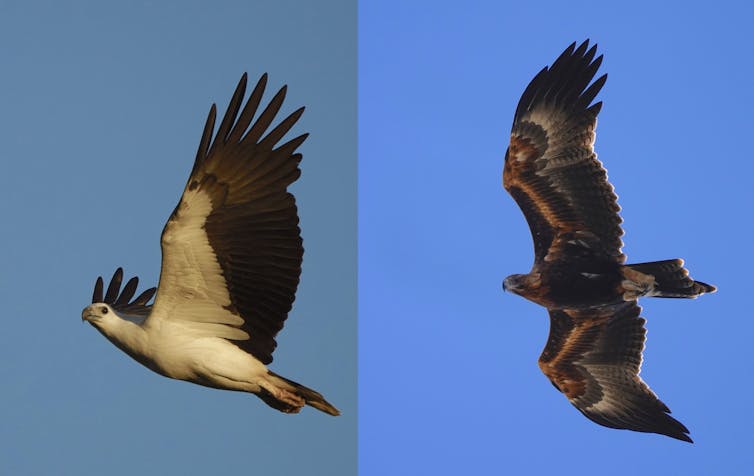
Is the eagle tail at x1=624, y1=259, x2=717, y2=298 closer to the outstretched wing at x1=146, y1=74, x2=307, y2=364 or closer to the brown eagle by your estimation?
the brown eagle

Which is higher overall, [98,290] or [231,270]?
[98,290]

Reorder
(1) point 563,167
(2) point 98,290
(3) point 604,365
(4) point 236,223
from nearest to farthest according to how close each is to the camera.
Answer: (4) point 236,223
(2) point 98,290
(1) point 563,167
(3) point 604,365

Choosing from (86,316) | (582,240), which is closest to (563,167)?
(582,240)

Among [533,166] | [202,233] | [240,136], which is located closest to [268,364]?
[202,233]

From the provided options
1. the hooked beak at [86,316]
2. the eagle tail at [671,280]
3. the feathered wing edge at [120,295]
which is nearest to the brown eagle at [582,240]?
the eagle tail at [671,280]

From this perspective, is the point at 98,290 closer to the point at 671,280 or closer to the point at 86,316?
the point at 86,316

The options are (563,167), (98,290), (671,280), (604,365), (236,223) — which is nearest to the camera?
(236,223)

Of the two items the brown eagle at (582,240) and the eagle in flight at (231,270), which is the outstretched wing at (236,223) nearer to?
the eagle in flight at (231,270)

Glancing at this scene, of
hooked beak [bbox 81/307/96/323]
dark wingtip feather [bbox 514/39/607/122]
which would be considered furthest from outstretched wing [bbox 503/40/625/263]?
hooked beak [bbox 81/307/96/323]
